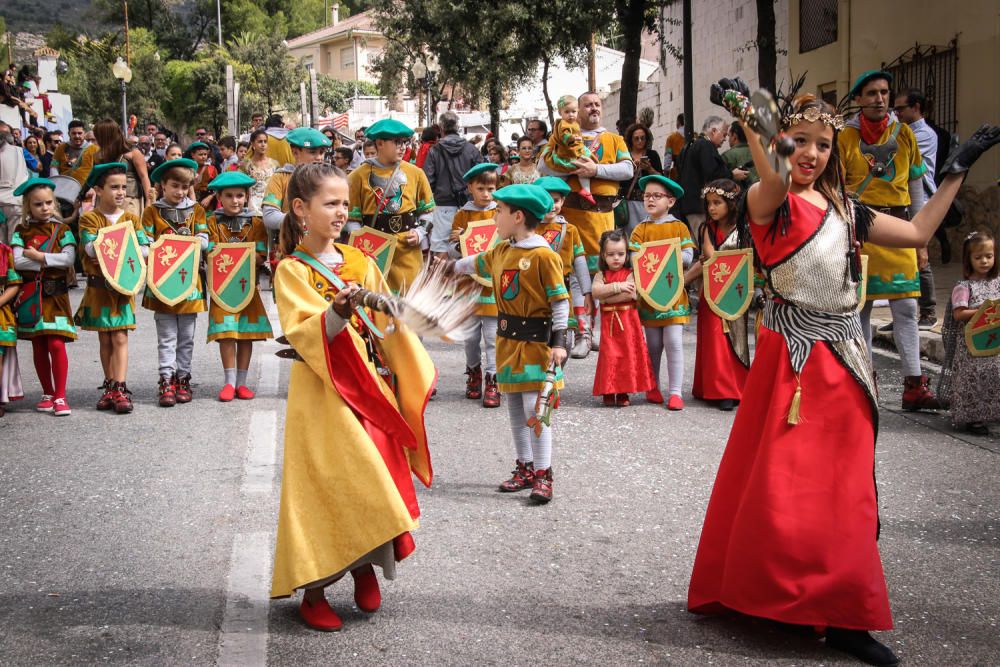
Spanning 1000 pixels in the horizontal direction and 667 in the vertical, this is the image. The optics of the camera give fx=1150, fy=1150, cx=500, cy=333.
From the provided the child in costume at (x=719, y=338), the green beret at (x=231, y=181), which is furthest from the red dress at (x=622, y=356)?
the green beret at (x=231, y=181)

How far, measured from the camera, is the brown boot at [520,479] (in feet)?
20.5

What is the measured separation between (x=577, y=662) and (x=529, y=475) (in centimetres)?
234

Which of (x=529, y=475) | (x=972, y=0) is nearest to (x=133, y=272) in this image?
(x=529, y=475)

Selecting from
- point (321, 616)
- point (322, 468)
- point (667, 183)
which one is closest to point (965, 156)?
point (322, 468)

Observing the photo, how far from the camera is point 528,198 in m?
6.16

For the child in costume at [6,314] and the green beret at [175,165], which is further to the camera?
the green beret at [175,165]

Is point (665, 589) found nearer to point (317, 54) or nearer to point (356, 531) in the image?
point (356, 531)

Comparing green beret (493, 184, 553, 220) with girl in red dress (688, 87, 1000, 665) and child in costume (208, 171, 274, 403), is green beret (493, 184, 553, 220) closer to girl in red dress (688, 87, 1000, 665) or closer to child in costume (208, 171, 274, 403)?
girl in red dress (688, 87, 1000, 665)

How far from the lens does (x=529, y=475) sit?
6.27 metres

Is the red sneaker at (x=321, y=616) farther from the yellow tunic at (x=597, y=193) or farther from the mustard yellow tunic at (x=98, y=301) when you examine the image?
the yellow tunic at (x=597, y=193)

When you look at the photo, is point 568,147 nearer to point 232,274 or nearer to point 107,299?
point 232,274

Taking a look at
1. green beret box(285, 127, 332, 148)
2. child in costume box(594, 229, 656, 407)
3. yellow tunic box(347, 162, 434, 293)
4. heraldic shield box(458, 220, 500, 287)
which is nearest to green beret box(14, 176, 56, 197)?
green beret box(285, 127, 332, 148)

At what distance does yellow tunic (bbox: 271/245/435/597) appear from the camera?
417 centimetres

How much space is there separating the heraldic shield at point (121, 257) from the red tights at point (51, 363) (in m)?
0.62
